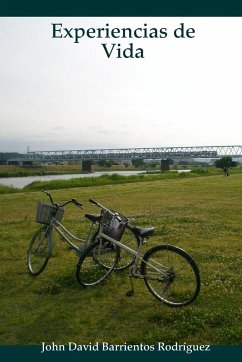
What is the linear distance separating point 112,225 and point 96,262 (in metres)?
0.93

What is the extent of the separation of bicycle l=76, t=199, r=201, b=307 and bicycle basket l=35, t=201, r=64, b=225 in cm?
110

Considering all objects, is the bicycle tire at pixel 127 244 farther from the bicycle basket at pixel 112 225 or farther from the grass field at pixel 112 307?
the bicycle basket at pixel 112 225

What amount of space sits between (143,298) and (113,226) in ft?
4.23

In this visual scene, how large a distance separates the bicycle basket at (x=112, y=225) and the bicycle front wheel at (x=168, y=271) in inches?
24.7

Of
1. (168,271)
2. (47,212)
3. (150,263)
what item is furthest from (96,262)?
(168,271)

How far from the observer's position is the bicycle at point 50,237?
6.68m

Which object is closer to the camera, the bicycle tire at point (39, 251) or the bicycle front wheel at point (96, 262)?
the bicycle front wheel at point (96, 262)

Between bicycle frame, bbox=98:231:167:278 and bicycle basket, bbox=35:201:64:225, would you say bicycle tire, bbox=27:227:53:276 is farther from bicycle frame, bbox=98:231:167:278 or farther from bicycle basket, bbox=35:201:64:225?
bicycle frame, bbox=98:231:167:278

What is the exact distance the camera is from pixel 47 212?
22.8 feet

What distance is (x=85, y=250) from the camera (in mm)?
6172

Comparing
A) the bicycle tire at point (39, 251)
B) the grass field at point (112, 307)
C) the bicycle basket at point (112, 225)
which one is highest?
the bicycle basket at point (112, 225)

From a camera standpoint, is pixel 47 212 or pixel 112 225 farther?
pixel 47 212

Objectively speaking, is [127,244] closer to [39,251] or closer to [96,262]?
[96,262]

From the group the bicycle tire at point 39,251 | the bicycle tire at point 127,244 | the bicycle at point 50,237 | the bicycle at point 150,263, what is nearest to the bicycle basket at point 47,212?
the bicycle at point 50,237
